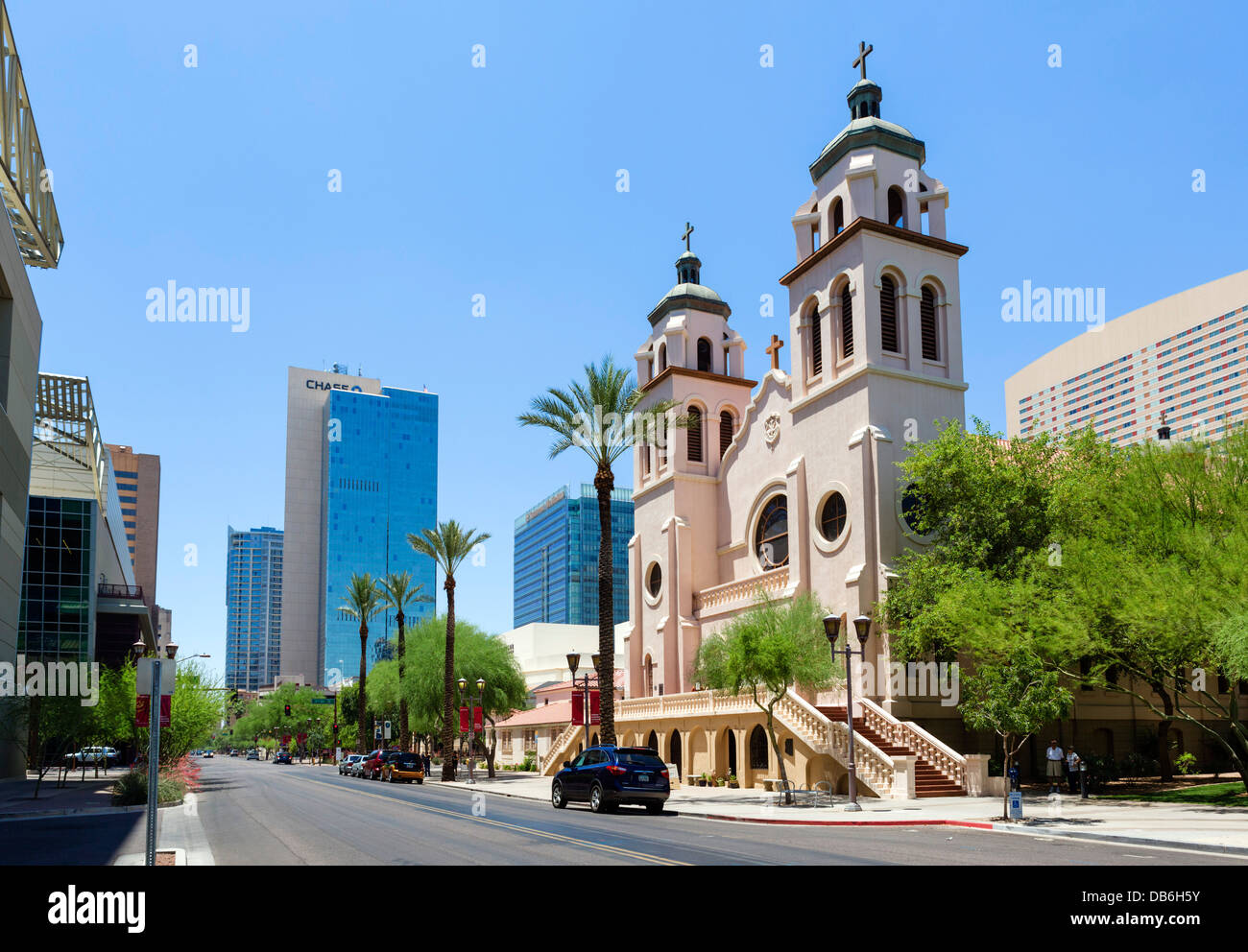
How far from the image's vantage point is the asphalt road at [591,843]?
1414 centimetres

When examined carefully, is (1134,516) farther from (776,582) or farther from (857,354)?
(776,582)

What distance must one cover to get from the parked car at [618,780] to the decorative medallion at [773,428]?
20703mm

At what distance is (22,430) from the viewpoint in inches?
1654

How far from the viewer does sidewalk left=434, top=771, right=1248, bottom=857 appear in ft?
56.4

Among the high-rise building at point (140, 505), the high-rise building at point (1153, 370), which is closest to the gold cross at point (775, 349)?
the high-rise building at point (1153, 370)

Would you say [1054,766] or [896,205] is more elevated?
[896,205]

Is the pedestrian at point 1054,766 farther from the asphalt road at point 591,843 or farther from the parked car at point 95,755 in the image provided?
the parked car at point 95,755

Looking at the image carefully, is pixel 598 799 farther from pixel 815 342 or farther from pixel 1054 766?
pixel 815 342

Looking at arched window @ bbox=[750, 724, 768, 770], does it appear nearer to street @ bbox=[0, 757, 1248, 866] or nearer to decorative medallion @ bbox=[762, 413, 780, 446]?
street @ bbox=[0, 757, 1248, 866]

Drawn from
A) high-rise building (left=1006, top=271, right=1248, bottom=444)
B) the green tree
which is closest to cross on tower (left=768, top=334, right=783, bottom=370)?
the green tree

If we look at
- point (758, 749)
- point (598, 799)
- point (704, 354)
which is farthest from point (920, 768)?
point (704, 354)

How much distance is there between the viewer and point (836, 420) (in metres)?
38.3

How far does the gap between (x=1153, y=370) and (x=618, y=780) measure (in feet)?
503
